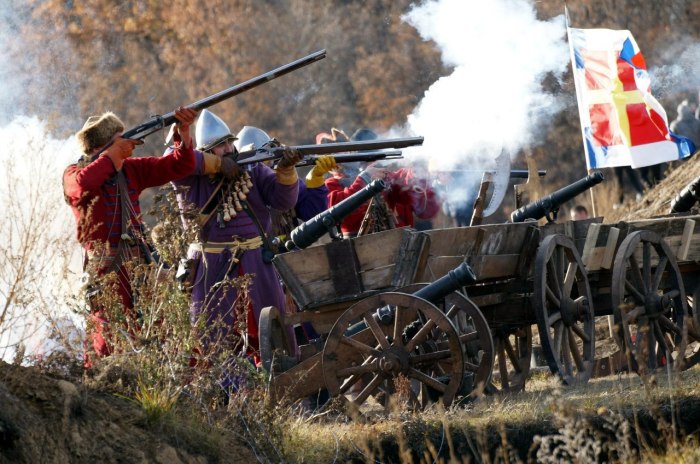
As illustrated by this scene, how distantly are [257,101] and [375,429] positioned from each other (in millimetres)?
18259

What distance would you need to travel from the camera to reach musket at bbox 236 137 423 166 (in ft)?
30.2

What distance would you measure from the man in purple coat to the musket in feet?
0.24

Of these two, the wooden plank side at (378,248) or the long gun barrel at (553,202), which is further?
the long gun barrel at (553,202)

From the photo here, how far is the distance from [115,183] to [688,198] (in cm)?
463

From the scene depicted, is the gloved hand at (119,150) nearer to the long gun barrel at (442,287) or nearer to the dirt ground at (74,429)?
the long gun barrel at (442,287)

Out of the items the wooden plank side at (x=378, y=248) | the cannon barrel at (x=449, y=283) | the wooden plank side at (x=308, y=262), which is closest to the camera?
the cannon barrel at (x=449, y=283)

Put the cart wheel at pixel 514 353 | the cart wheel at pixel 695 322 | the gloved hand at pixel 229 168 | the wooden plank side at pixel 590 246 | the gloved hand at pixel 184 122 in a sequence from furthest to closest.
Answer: the cart wheel at pixel 695 322
the wooden plank side at pixel 590 246
the gloved hand at pixel 229 168
the cart wheel at pixel 514 353
the gloved hand at pixel 184 122

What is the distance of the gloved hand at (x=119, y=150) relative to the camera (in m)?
8.41

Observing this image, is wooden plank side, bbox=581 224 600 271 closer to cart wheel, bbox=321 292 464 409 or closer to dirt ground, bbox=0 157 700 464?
cart wheel, bbox=321 292 464 409

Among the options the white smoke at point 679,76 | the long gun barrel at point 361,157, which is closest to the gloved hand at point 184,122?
the long gun barrel at point 361,157

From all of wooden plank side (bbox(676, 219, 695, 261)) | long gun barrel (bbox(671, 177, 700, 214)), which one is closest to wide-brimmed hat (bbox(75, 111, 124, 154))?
wooden plank side (bbox(676, 219, 695, 261))

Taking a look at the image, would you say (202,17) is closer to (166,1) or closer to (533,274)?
(166,1)

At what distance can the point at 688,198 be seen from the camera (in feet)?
35.6

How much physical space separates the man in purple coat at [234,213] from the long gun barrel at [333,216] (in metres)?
0.85
